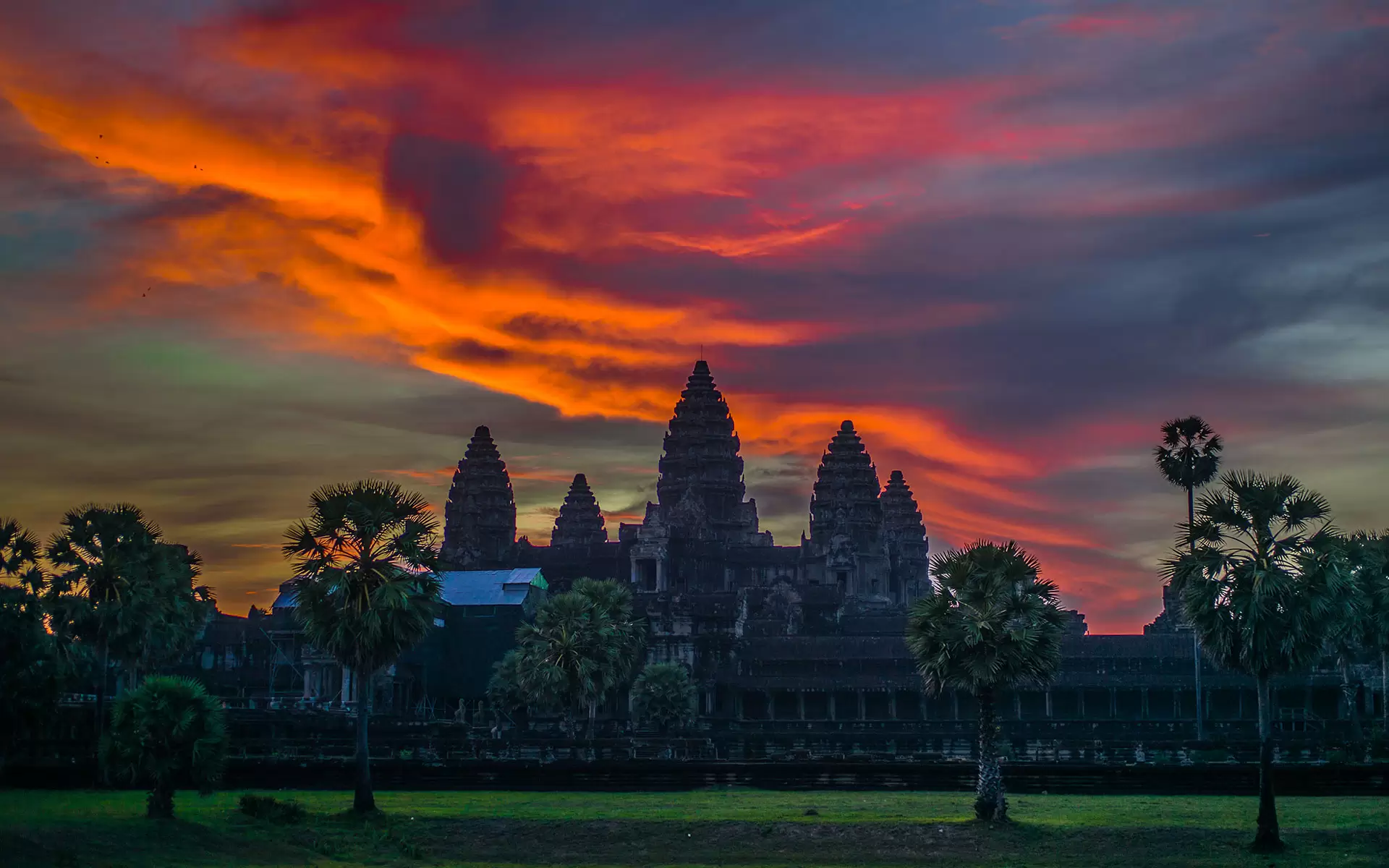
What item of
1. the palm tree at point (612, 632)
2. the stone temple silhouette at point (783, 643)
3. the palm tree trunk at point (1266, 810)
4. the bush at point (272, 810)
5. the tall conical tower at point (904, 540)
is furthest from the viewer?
the tall conical tower at point (904, 540)

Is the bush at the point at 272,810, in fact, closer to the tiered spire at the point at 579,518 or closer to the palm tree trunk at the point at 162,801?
the palm tree trunk at the point at 162,801

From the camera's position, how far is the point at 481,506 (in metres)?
167

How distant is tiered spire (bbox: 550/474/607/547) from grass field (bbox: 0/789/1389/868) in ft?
426

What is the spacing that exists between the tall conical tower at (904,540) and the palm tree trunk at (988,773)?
121 m

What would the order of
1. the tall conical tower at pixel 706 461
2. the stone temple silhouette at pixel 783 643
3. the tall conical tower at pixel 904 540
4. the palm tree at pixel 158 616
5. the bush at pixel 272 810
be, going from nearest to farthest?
the bush at pixel 272 810, the palm tree at pixel 158 616, the stone temple silhouette at pixel 783 643, the tall conical tower at pixel 706 461, the tall conical tower at pixel 904 540

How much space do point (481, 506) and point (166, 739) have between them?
126 meters

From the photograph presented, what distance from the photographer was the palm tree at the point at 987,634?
43.1m

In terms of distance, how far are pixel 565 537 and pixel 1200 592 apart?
138926 millimetres

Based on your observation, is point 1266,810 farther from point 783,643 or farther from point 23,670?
point 783,643

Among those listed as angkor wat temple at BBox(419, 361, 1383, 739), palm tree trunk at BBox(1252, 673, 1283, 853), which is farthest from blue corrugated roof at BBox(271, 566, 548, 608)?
palm tree trunk at BBox(1252, 673, 1283, 853)

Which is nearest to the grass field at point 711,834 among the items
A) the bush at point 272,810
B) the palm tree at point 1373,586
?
the bush at point 272,810

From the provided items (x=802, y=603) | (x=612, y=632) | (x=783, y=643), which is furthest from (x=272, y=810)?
(x=802, y=603)

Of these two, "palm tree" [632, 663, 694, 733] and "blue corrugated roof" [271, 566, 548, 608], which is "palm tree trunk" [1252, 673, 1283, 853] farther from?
"blue corrugated roof" [271, 566, 548, 608]

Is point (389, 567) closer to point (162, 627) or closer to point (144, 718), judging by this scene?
point (144, 718)
